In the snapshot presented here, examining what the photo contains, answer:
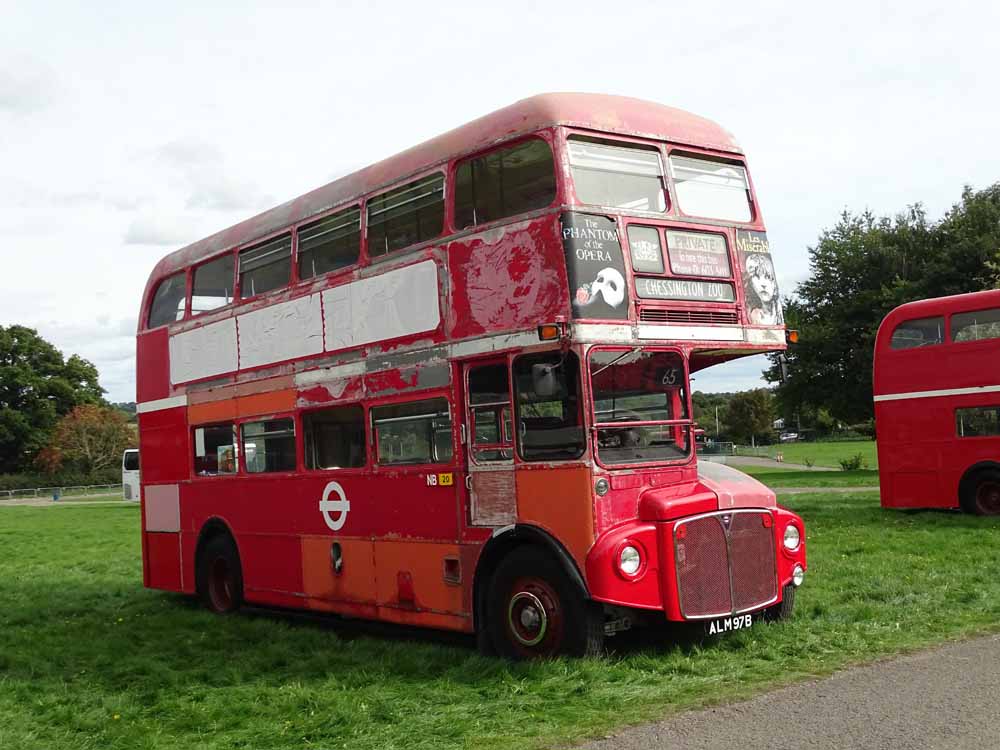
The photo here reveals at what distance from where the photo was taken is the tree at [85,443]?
7612 cm

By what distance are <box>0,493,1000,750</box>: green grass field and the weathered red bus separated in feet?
22.0

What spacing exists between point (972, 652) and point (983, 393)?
12.7 m

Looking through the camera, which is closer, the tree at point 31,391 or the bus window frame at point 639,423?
the bus window frame at point 639,423

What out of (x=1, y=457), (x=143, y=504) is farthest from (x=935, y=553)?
A: (x=1, y=457)

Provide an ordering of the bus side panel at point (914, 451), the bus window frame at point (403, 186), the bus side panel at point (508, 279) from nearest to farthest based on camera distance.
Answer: the bus side panel at point (508, 279), the bus window frame at point (403, 186), the bus side panel at point (914, 451)

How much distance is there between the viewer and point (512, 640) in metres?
8.93

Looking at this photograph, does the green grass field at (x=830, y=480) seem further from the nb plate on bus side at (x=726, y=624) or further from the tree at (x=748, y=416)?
the tree at (x=748, y=416)

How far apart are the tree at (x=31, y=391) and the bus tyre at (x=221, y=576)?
235ft

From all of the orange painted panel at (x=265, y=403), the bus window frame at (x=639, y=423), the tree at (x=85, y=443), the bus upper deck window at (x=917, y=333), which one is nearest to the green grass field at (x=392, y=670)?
the bus window frame at (x=639, y=423)

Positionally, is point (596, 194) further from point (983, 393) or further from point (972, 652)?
point (983, 393)

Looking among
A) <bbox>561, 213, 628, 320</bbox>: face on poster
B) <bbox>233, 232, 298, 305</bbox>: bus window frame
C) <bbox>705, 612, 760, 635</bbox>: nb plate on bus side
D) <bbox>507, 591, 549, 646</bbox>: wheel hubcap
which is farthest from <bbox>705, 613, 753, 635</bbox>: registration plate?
<bbox>233, 232, 298, 305</bbox>: bus window frame

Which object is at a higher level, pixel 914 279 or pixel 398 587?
pixel 914 279

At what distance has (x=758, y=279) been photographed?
973 centimetres

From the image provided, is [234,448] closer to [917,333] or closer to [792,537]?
[792,537]
